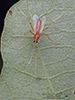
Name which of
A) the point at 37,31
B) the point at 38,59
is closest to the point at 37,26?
the point at 37,31

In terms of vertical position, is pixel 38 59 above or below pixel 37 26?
below

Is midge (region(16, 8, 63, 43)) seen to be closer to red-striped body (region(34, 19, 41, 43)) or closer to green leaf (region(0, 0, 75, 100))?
red-striped body (region(34, 19, 41, 43))

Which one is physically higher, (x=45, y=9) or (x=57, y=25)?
(x=45, y=9)

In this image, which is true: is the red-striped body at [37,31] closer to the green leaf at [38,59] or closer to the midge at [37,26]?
the midge at [37,26]

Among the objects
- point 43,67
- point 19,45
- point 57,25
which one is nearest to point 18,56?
point 19,45

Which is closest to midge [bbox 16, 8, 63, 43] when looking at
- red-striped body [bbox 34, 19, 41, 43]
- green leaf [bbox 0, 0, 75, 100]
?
red-striped body [bbox 34, 19, 41, 43]

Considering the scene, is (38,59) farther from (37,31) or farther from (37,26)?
(37,26)

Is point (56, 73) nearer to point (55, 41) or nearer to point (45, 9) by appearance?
point (55, 41)

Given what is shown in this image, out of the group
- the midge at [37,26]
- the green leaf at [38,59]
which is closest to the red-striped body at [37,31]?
the midge at [37,26]
